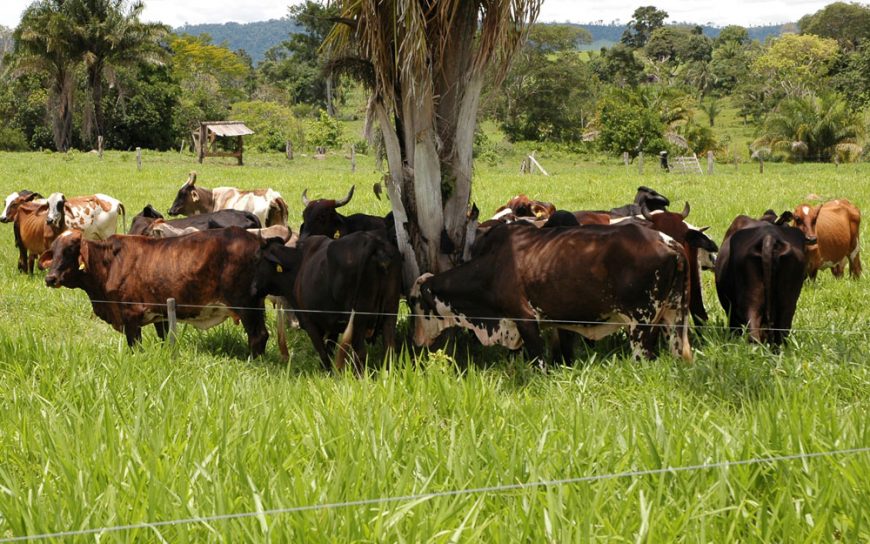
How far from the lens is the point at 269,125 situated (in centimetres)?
4659

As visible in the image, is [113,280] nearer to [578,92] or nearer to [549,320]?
[549,320]

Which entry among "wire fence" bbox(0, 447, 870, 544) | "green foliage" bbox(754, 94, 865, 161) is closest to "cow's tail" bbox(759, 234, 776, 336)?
"wire fence" bbox(0, 447, 870, 544)

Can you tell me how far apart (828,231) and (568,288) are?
431 cm

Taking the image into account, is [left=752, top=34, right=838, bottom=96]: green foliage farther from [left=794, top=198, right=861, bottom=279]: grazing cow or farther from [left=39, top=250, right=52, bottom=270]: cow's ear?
[left=39, top=250, right=52, bottom=270]: cow's ear

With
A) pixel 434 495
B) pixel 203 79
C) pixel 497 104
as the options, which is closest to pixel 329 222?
pixel 434 495

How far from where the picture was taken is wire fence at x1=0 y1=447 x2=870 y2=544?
3.21 metres

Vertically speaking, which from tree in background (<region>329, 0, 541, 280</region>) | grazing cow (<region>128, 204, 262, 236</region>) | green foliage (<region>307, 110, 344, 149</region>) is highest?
tree in background (<region>329, 0, 541, 280</region>)

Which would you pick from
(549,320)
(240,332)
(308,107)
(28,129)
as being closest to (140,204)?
(240,332)

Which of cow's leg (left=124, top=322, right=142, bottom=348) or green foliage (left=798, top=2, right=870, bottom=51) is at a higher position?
green foliage (left=798, top=2, right=870, bottom=51)

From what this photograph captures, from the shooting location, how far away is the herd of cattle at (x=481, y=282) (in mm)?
6445

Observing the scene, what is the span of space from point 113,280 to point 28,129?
42.2 m

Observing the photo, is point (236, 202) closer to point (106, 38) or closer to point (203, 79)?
point (106, 38)

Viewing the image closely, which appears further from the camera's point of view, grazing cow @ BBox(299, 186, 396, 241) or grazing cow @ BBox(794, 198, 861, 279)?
grazing cow @ BBox(794, 198, 861, 279)

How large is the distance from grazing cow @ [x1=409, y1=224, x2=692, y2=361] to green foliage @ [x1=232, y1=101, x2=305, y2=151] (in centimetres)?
3691
